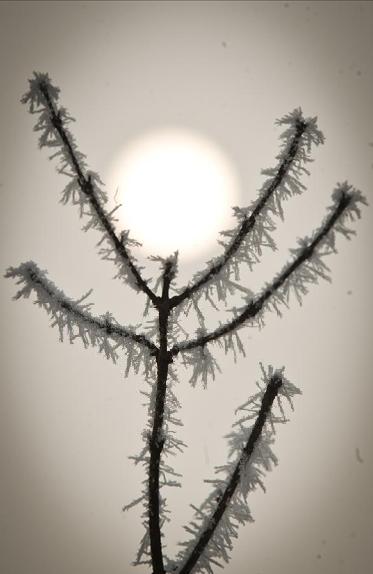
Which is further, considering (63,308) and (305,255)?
(63,308)

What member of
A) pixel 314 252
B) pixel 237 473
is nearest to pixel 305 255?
pixel 314 252

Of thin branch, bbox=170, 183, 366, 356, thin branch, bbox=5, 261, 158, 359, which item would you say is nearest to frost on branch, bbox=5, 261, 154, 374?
thin branch, bbox=5, 261, 158, 359

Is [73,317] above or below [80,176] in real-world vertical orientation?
below

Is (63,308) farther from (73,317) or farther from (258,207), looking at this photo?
(258,207)

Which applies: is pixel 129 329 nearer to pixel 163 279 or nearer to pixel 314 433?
pixel 163 279

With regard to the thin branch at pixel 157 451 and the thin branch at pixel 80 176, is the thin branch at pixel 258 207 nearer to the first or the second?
the thin branch at pixel 157 451

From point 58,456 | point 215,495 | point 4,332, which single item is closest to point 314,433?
point 58,456

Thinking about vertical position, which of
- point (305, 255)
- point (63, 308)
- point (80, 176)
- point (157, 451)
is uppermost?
point (305, 255)
